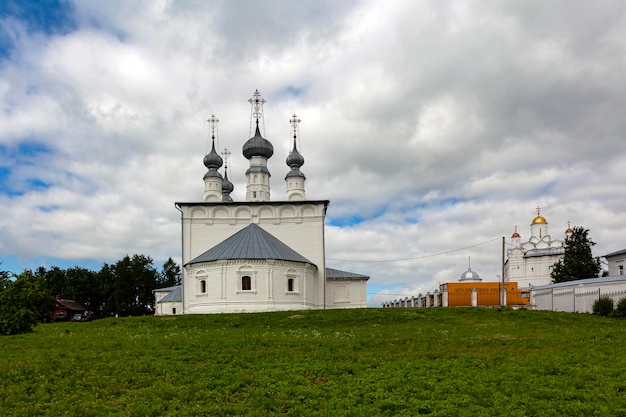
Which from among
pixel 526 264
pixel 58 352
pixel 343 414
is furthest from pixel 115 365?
pixel 526 264

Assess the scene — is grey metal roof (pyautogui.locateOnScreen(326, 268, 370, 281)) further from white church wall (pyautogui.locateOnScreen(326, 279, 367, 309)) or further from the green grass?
the green grass

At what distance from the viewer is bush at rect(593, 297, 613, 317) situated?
22.5m

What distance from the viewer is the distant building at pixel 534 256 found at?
69.8 metres

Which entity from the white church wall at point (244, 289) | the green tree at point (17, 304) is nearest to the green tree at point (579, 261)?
the white church wall at point (244, 289)

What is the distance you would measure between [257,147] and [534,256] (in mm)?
46109

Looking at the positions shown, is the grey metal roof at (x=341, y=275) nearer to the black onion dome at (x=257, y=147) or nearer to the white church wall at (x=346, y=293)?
the white church wall at (x=346, y=293)

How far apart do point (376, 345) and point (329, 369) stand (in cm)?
378

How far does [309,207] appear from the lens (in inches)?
1511

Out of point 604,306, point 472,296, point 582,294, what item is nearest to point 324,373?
point 604,306

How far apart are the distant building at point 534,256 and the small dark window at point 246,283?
4931 centimetres

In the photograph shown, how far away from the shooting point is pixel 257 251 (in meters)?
32.2

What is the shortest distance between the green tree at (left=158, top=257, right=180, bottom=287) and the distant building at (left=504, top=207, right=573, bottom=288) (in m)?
48.2

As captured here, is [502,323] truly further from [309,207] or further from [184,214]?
[184,214]

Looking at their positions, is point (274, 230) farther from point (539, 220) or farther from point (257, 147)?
point (539, 220)
